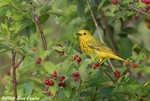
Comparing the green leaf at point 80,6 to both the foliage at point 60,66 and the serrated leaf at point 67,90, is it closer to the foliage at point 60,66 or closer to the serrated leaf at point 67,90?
the foliage at point 60,66

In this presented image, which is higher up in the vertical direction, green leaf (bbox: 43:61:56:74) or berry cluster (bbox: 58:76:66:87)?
green leaf (bbox: 43:61:56:74)

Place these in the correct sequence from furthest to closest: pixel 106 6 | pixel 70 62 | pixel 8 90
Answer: pixel 106 6
pixel 8 90
pixel 70 62

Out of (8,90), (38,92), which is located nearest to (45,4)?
(38,92)

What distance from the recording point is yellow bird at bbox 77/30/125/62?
14.3 feet

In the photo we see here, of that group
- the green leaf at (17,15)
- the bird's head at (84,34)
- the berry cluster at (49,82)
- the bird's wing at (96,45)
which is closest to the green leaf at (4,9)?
the green leaf at (17,15)

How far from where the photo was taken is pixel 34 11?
368 centimetres

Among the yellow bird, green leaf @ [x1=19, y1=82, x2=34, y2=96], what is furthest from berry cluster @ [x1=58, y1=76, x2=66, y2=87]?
the yellow bird

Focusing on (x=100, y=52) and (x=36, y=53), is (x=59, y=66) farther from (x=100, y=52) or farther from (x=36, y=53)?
(x=100, y=52)

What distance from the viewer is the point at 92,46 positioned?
4645mm

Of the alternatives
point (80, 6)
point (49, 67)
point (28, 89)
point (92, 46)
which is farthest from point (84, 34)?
point (49, 67)

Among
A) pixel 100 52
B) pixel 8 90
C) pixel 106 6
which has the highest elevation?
pixel 106 6

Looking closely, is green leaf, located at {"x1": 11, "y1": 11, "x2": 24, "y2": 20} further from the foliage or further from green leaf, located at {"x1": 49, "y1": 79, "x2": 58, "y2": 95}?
green leaf, located at {"x1": 49, "y1": 79, "x2": 58, "y2": 95}

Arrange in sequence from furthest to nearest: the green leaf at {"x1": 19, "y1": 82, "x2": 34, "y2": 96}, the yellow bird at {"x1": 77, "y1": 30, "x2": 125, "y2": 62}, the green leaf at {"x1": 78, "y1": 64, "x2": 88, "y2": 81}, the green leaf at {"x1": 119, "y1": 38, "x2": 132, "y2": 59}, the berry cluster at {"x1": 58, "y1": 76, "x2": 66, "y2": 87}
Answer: the green leaf at {"x1": 119, "y1": 38, "x2": 132, "y2": 59} → the yellow bird at {"x1": 77, "y1": 30, "x2": 125, "y2": 62} → the green leaf at {"x1": 19, "y1": 82, "x2": 34, "y2": 96} → the berry cluster at {"x1": 58, "y1": 76, "x2": 66, "y2": 87} → the green leaf at {"x1": 78, "y1": 64, "x2": 88, "y2": 81}

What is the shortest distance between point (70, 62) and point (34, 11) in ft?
2.05
